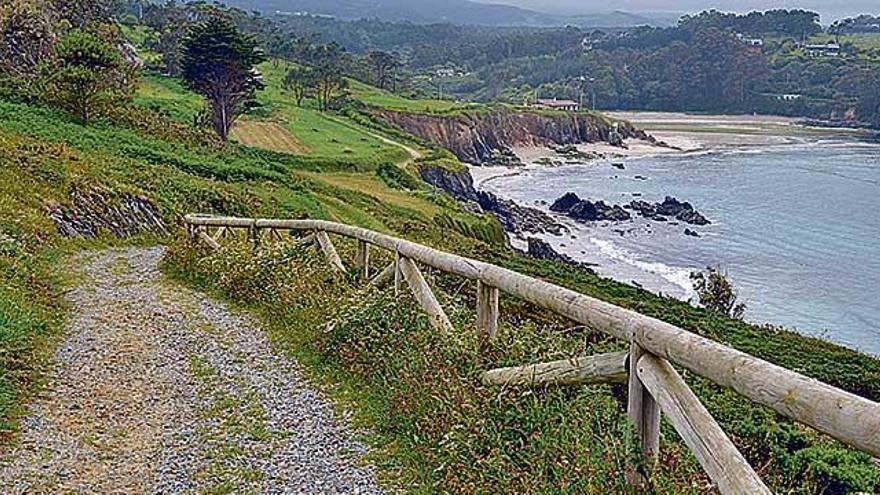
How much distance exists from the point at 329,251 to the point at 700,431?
7.95 meters

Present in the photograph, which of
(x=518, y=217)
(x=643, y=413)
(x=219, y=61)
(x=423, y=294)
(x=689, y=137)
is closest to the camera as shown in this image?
(x=643, y=413)

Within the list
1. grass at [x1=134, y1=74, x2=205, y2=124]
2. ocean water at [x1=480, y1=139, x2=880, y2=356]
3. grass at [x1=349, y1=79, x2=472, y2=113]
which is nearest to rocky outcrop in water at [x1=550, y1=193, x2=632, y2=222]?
ocean water at [x1=480, y1=139, x2=880, y2=356]

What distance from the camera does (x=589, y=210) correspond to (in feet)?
243

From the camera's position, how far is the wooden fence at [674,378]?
10.1 feet

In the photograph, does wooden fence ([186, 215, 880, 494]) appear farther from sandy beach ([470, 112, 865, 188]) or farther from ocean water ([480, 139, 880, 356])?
sandy beach ([470, 112, 865, 188])

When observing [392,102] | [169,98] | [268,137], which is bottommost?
[392,102]

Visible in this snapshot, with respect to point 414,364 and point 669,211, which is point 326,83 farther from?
point 414,364

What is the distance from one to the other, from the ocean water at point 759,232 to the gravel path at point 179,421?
1447 inches

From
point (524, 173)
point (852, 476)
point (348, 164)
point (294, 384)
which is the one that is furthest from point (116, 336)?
point (524, 173)

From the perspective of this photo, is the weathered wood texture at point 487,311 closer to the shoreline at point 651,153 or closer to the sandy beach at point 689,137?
the shoreline at point 651,153

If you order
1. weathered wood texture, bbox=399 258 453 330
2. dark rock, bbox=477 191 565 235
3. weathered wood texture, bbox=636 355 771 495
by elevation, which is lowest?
dark rock, bbox=477 191 565 235

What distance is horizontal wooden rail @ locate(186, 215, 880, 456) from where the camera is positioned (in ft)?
9.73

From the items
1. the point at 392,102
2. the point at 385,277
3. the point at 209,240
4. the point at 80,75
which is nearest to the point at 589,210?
the point at 80,75

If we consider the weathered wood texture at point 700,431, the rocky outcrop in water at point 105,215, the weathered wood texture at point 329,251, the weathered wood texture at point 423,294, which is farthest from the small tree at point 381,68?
the weathered wood texture at point 700,431
